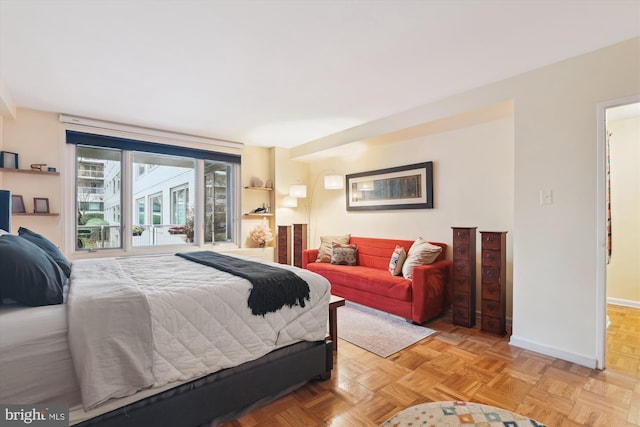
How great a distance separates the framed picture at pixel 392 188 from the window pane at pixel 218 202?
2.04 metres

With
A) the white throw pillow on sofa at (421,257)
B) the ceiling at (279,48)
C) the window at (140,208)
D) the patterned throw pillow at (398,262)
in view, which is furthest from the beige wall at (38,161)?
the white throw pillow on sofa at (421,257)

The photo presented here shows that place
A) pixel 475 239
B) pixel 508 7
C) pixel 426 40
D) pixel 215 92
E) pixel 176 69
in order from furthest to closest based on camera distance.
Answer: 1. pixel 475 239
2. pixel 215 92
3. pixel 176 69
4. pixel 426 40
5. pixel 508 7

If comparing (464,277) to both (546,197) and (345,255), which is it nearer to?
(546,197)

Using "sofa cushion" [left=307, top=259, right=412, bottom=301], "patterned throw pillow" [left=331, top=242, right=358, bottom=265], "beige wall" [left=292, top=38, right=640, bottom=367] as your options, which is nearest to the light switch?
"beige wall" [left=292, top=38, right=640, bottom=367]

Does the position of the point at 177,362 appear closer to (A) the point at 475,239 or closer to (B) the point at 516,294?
(B) the point at 516,294

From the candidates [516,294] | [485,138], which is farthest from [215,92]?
[516,294]

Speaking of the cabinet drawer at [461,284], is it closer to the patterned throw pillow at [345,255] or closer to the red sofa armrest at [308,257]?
the patterned throw pillow at [345,255]

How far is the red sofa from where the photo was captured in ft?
10.4

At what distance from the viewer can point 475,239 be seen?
334 centimetres

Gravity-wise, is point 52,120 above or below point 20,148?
above

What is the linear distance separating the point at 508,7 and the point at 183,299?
2.56 metres

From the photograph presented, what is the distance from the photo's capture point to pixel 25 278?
1.41 m

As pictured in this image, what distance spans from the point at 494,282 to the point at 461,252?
42cm

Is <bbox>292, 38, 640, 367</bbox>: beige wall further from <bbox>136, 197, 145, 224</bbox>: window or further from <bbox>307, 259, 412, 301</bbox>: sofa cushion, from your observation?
<bbox>136, 197, 145, 224</bbox>: window
